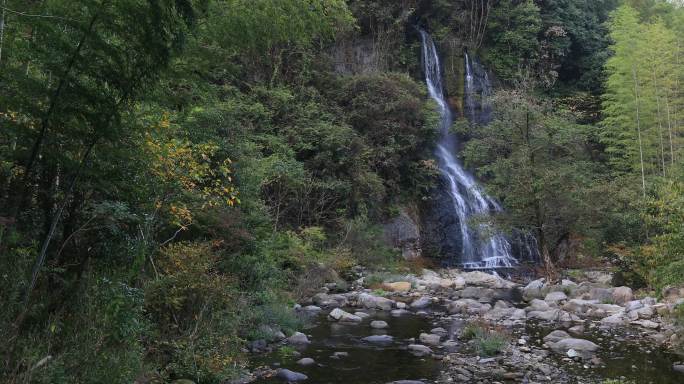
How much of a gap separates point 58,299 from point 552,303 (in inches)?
416

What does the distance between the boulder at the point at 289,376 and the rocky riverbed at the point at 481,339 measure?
0.6 inches

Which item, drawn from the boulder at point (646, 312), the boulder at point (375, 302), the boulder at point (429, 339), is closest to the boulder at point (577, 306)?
the boulder at point (646, 312)

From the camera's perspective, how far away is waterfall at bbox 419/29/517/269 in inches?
719

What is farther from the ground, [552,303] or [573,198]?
[573,198]

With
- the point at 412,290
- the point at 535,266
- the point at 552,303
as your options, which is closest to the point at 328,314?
the point at 412,290

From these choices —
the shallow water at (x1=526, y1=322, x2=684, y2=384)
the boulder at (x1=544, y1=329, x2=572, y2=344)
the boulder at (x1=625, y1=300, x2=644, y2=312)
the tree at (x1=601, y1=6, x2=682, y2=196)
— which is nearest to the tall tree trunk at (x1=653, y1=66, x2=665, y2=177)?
the tree at (x1=601, y1=6, x2=682, y2=196)

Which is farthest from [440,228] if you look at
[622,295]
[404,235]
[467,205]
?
[622,295]

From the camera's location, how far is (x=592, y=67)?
2741 centimetres

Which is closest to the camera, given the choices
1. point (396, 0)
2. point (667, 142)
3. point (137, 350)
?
point (137, 350)

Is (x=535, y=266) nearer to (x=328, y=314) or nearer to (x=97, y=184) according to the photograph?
(x=328, y=314)

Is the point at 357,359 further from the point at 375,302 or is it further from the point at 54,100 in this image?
the point at 54,100

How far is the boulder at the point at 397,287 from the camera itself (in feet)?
45.3

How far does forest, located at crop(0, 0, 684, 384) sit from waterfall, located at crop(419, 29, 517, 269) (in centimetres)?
69

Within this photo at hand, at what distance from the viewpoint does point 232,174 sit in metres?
8.23
